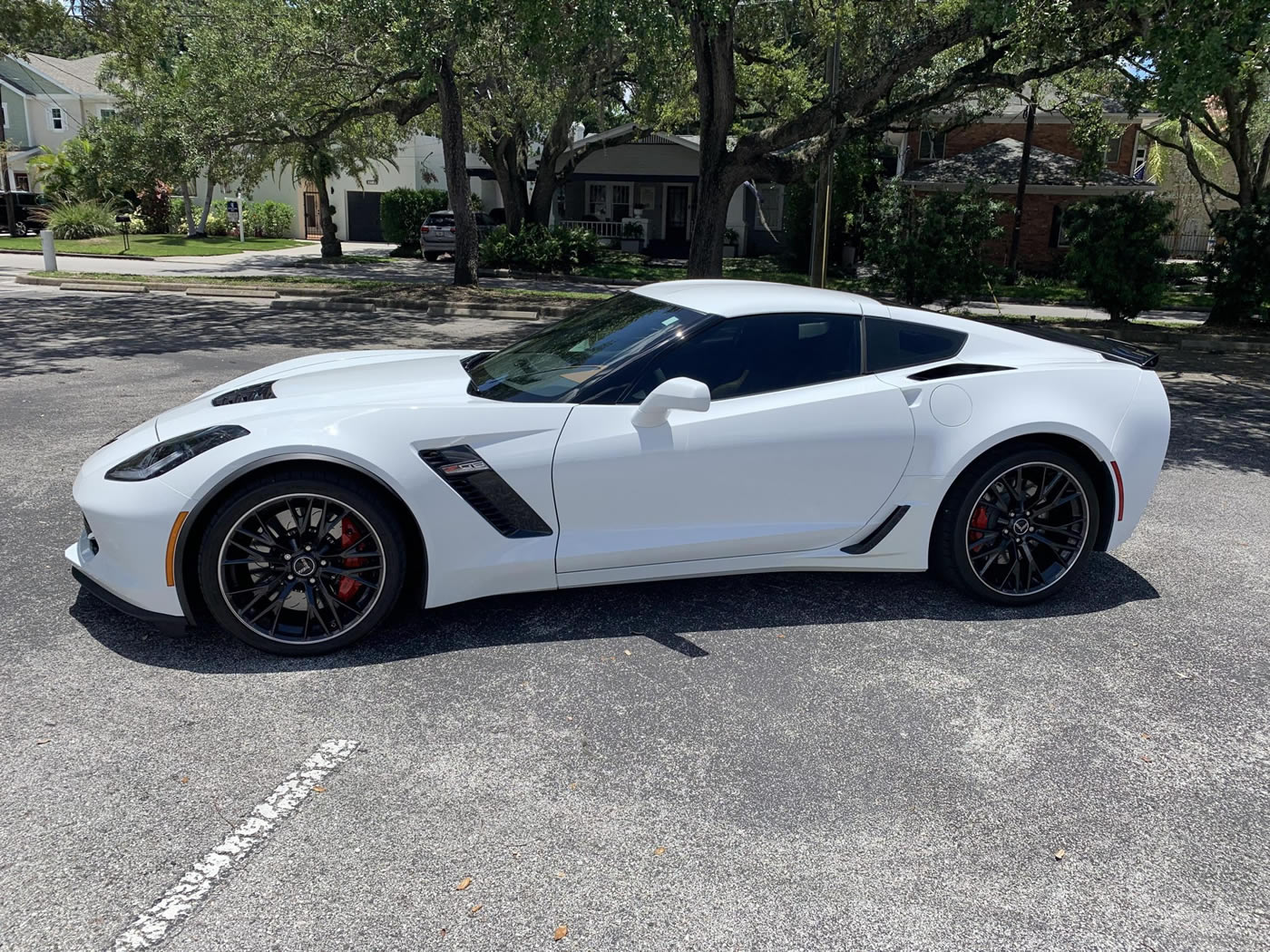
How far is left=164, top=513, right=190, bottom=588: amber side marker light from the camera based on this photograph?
3.61 metres

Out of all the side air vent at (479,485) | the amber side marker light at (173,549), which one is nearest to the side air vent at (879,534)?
the side air vent at (479,485)

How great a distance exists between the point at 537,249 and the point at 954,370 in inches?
947

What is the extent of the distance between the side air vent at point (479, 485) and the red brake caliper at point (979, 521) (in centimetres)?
205

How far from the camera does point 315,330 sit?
46.8 feet

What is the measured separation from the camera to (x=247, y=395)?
4348 millimetres

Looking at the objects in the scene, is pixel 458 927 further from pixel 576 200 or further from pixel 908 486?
pixel 576 200

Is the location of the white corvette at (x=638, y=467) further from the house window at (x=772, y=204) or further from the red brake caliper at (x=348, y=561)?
the house window at (x=772, y=204)

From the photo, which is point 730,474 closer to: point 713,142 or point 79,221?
point 713,142

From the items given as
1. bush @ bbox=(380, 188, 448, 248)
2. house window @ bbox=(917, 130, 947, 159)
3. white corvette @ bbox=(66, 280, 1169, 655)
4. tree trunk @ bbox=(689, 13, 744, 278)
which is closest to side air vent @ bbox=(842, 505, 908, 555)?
white corvette @ bbox=(66, 280, 1169, 655)

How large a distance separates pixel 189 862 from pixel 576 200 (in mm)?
38907

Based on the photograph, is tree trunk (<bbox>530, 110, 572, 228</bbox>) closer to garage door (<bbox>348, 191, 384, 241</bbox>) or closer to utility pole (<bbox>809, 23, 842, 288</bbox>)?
garage door (<bbox>348, 191, 384, 241</bbox>)

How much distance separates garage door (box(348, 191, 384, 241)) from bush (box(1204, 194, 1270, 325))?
115ft

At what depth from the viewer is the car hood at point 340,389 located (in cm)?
397

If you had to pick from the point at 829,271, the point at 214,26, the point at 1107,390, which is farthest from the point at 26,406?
the point at 829,271
